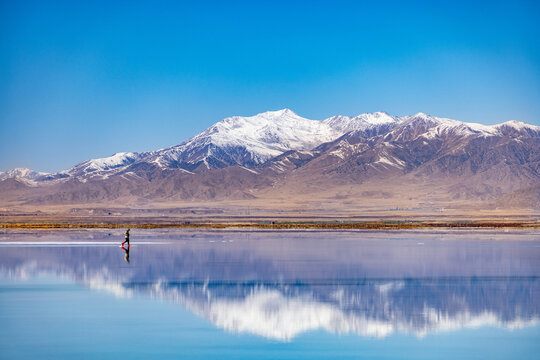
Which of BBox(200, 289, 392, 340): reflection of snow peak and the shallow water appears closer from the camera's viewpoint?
the shallow water

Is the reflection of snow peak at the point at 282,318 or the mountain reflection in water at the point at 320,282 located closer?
the reflection of snow peak at the point at 282,318

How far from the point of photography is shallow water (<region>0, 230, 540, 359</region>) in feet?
49.7

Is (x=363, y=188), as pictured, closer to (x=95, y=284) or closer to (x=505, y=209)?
(x=505, y=209)

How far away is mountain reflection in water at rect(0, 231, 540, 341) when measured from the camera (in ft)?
59.6

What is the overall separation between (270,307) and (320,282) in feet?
18.5

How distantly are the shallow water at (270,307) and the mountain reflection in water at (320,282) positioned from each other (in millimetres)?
54

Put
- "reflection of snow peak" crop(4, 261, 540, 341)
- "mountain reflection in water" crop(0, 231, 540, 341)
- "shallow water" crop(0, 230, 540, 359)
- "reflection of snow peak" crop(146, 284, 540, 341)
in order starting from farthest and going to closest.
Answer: "mountain reflection in water" crop(0, 231, 540, 341)
"reflection of snow peak" crop(4, 261, 540, 341)
"reflection of snow peak" crop(146, 284, 540, 341)
"shallow water" crop(0, 230, 540, 359)

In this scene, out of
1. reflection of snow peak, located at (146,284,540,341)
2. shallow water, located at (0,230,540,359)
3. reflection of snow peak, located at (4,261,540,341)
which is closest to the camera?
shallow water, located at (0,230,540,359)

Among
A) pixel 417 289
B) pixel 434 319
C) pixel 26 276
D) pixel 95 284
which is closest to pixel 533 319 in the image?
pixel 434 319

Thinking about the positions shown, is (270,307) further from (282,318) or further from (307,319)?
(307,319)

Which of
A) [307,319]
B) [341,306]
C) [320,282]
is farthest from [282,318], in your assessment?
[320,282]

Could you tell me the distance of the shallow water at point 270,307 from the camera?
15.1 meters

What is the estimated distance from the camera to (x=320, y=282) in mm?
25453

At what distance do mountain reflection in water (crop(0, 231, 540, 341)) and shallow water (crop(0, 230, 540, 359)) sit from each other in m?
0.05
